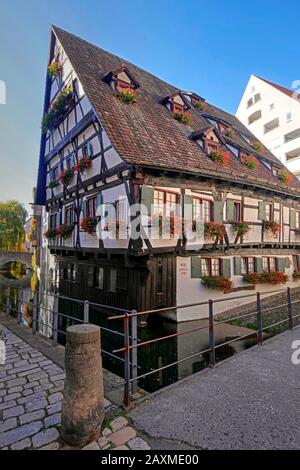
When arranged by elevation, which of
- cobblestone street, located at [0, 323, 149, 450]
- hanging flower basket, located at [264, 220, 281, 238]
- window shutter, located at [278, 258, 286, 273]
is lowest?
cobblestone street, located at [0, 323, 149, 450]

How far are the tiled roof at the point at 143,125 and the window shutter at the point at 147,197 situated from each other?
0.75m

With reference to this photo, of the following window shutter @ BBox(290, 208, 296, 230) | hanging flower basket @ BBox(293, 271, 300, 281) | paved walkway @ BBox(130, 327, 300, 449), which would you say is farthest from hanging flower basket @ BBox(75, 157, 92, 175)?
hanging flower basket @ BBox(293, 271, 300, 281)

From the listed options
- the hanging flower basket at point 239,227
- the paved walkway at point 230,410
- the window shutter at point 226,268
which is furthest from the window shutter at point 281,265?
the paved walkway at point 230,410

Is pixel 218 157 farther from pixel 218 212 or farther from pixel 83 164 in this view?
pixel 83 164

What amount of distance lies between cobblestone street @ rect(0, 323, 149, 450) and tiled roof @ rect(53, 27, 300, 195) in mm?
6249

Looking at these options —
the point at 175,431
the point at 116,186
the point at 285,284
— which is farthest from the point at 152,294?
the point at 285,284

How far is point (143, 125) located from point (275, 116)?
2051 cm

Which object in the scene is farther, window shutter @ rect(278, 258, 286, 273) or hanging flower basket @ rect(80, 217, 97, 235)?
window shutter @ rect(278, 258, 286, 273)

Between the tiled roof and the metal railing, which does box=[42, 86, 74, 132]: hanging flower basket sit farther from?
the metal railing

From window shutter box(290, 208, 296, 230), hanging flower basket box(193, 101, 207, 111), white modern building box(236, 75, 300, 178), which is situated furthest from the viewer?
white modern building box(236, 75, 300, 178)

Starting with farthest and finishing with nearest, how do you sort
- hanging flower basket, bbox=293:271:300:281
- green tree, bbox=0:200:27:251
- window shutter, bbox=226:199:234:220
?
green tree, bbox=0:200:27:251 < hanging flower basket, bbox=293:271:300:281 < window shutter, bbox=226:199:234:220

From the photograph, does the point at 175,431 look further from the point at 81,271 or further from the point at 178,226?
the point at 81,271

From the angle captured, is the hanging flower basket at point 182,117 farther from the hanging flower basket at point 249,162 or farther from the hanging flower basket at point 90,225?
the hanging flower basket at point 90,225

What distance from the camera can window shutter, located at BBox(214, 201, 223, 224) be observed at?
35.5ft
